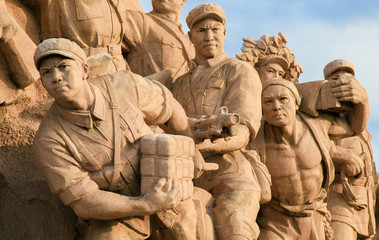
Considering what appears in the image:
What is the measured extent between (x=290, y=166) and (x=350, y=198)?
1.56 meters

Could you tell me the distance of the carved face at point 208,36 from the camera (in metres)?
10.1

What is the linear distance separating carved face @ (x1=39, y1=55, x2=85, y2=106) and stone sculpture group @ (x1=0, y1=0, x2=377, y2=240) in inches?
0.5

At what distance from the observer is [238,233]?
9188 mm

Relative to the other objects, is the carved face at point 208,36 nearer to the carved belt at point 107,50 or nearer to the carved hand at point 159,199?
the carved belt at point 107,50

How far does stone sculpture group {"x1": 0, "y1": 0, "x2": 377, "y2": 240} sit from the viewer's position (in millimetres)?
8219

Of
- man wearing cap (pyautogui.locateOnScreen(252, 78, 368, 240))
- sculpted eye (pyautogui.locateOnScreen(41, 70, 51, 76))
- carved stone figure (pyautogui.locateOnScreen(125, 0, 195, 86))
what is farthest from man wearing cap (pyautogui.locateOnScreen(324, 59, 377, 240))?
sculpted eye (pyautogui.locateOnScreen(41, 70, 51, 76))

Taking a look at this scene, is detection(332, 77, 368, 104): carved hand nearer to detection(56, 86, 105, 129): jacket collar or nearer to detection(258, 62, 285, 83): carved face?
detection(258, 62, 285, 83): carved face

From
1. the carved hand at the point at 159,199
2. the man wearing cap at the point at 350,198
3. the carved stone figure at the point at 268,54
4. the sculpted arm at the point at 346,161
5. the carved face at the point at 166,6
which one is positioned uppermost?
the carved face at the point at 166,6

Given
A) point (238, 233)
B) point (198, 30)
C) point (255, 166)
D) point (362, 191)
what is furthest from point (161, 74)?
point (362, 191)

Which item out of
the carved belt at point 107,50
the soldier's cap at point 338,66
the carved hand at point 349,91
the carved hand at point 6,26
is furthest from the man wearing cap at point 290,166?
the carved hand at point 6,26

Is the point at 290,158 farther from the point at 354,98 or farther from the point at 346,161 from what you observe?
the point at 346,161

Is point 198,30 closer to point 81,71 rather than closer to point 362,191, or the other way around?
point 81,71

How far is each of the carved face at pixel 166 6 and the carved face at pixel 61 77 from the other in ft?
12.2

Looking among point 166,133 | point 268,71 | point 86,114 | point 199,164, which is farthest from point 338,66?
point 86,114
